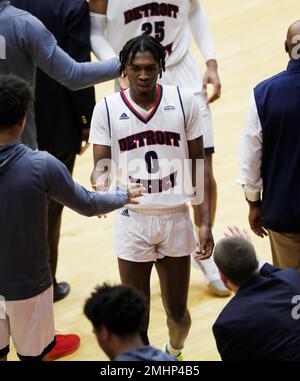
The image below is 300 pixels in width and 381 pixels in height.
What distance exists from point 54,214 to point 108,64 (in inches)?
45.2

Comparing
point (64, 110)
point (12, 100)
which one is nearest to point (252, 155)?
point (12, 100)

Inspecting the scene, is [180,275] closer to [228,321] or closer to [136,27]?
[228,321]

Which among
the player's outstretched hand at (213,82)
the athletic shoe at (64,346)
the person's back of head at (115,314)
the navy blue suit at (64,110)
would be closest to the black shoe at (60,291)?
the navy blue suit at (64,110)

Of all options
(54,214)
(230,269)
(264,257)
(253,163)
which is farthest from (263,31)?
(230,269)

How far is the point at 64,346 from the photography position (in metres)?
5.25

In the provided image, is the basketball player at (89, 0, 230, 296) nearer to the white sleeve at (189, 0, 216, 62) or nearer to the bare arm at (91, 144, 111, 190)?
the white sleeve at (189, 0, 216, 62)

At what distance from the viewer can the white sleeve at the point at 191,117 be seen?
4.48 meters

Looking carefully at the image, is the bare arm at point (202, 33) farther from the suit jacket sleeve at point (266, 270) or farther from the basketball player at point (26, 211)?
the suit jacket sleeve at point (266, 270)

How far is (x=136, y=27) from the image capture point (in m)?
5.45

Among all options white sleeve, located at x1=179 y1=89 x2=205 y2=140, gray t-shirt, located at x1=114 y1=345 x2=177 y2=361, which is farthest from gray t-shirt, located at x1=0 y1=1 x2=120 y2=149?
gray t-shirt, located at x1=114 y1=345 x2=177 y2=361

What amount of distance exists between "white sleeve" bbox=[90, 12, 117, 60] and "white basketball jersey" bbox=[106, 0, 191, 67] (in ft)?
0.15

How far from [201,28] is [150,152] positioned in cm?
153

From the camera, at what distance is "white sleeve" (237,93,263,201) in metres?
4.41

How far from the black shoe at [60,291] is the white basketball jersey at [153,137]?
4.97 ft
